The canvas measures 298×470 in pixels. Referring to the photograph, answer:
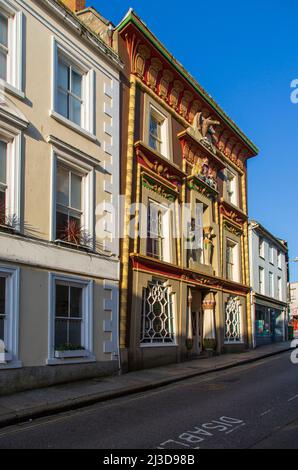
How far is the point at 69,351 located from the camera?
11859mm

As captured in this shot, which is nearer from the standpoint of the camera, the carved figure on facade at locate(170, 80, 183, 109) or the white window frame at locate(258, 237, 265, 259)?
the carved figure on facade at locate(170, 80, 183, 109)

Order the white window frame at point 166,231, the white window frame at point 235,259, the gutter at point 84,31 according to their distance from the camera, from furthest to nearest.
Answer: the white window frame at point 235,259 < the white window frame at point 166,231 < the gutter at point 84,31

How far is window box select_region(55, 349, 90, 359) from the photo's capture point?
11.5 meters

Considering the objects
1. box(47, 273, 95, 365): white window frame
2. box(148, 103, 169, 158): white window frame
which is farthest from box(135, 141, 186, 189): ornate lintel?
box(47, 273, 95, 365): white window frame

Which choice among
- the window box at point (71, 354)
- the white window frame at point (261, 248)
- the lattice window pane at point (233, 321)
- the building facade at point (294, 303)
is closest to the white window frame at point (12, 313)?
the window box at point (71, 354)

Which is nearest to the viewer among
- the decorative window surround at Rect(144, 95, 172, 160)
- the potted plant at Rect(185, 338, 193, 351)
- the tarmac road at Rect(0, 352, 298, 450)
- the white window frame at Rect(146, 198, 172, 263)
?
the tarmac road at Rect(0, 352, 298, 450)

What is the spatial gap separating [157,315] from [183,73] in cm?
939

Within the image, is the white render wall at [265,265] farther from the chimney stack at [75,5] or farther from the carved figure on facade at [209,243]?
the chimney stack at [75,5]

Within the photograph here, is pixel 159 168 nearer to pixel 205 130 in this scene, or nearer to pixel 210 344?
pixel 205 130

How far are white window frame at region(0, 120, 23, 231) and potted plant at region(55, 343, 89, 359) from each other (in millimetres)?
3137

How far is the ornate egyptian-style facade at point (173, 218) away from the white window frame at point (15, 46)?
4574mm

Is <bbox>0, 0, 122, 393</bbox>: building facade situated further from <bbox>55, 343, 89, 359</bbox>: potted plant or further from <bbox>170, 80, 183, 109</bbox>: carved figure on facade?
<bbox>170, 80, 183, 109</bbox>: carved figure on facade

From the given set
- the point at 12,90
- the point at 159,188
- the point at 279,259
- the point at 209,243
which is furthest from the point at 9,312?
the point at 279,259

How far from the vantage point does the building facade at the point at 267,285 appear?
90.5 feet
